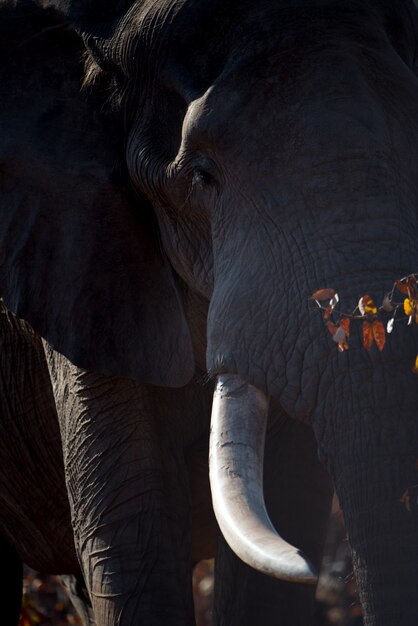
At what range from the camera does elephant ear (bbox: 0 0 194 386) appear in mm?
5148

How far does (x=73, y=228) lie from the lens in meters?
5.20

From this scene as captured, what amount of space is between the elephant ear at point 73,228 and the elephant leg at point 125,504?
199mm

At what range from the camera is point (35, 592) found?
31.8 feet

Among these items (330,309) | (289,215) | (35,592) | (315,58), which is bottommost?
(35,592)

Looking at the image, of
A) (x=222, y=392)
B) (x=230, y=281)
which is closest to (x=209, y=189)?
(x=230, y=281)

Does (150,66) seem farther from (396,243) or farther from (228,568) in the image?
(228,568)

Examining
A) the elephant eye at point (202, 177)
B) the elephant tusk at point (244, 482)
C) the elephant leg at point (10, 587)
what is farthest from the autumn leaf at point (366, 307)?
the elephant leg at point (10, 587)

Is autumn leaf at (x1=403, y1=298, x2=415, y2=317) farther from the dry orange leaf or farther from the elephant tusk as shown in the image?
the elephant tusk

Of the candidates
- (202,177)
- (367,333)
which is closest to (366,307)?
(367,333)

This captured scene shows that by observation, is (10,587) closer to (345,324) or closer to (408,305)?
(345,324)

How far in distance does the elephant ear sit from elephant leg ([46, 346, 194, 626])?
0.20 meters

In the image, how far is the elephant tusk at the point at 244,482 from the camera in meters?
3.67

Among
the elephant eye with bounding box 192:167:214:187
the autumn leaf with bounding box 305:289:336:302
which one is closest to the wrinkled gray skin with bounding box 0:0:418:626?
the elephant eye with bounding box 192:167:214:187

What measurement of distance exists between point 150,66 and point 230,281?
0.89 metres
